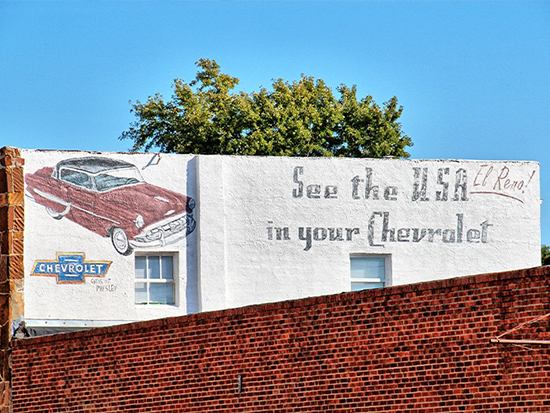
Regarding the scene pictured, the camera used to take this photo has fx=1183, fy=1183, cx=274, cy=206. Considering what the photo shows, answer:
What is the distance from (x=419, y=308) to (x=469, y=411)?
5.44ft

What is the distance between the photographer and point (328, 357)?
18.1 m

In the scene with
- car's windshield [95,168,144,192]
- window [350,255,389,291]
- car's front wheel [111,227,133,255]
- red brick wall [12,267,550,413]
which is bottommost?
red brick wall [12,267,550,413]

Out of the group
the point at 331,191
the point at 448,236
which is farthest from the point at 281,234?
the point at 448,236

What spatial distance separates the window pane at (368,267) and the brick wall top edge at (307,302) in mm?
9811

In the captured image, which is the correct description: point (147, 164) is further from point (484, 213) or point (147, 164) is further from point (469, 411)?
point (469, 411)

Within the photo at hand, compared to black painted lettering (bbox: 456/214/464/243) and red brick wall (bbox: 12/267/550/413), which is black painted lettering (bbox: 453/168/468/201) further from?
red brick wall (bbox: 12/267/550/413)

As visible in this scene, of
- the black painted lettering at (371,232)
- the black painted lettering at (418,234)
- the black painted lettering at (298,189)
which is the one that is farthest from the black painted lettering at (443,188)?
the black painted lettering at (298,189)

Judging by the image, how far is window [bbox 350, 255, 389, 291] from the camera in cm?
2981

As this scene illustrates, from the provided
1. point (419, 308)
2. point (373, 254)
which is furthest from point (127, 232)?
point (419, 308)

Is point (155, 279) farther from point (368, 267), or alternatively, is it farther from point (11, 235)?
point (368, 267)

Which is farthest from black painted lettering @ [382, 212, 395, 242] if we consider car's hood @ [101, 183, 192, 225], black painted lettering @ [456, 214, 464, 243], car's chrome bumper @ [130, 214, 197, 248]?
car's hood @ [101, 183, 192, 225]

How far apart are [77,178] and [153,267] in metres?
2.84

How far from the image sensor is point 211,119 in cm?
4325

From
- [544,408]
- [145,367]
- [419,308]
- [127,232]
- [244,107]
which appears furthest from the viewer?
[244,107]
